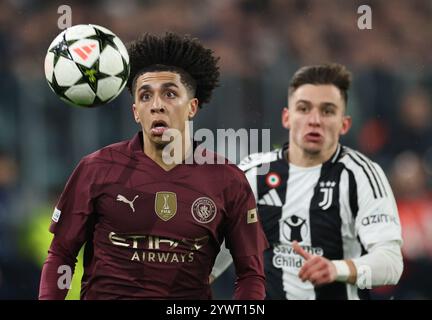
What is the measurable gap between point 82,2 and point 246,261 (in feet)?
16.8

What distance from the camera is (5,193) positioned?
723 cm

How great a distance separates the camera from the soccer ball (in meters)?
4.27

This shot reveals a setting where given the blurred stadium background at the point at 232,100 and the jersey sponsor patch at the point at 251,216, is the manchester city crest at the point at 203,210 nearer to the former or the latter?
the jersey sponsor patch at the point at 251,216

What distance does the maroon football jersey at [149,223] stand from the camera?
411 cm

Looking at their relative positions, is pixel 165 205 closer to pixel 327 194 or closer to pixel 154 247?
pixel 154 247

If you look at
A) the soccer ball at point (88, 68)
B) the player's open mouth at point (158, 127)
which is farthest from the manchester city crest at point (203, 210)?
the soccer ball at point (88, 68)

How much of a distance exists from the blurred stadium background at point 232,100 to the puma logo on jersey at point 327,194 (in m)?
1.94

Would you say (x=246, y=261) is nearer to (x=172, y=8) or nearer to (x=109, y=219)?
(x=109, y=219)

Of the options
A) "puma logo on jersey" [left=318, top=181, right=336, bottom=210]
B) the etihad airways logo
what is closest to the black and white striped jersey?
"puma logo on jersey" [left=318, top=181, right=336, bottom=210]

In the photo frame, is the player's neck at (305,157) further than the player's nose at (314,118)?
Yes

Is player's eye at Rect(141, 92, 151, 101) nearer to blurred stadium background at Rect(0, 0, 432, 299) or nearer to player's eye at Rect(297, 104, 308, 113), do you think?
player's eye at Rect(297, 104, 308, 113)

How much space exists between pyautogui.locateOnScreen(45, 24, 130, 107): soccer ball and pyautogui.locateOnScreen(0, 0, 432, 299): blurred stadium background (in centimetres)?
293

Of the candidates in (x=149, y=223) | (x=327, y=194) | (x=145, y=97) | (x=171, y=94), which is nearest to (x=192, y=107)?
(x=171, y=94)

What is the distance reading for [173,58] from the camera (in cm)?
447
